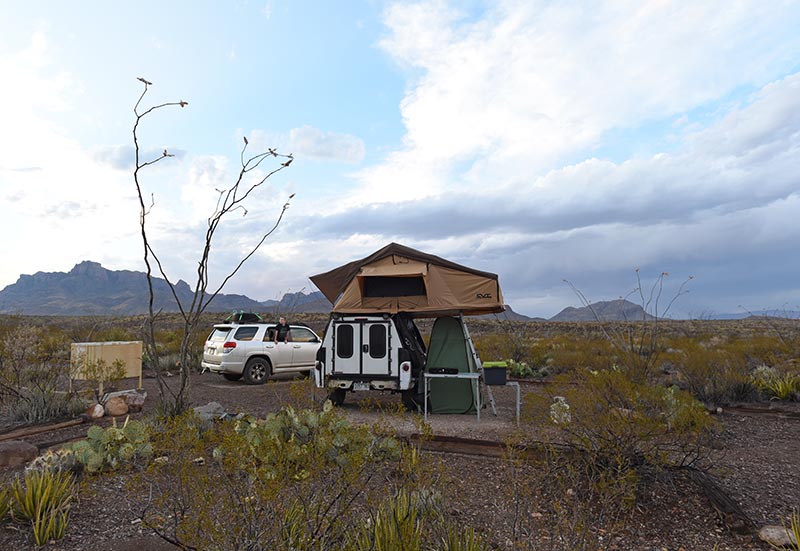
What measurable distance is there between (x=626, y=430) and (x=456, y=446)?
7.22ft

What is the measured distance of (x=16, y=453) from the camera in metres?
5.96

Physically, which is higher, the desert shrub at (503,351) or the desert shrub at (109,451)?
the desert shrub at (503,351)

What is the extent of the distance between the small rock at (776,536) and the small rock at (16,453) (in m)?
7.30

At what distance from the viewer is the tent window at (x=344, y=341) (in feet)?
29.8

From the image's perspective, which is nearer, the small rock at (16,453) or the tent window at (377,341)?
the small rock at (16,453)

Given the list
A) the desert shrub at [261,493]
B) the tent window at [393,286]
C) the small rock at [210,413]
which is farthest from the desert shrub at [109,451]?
the tent window at [393,286]

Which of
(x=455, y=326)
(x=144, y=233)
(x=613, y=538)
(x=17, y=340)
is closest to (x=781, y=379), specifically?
(x=455, y=326)

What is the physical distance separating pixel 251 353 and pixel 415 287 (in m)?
6.16

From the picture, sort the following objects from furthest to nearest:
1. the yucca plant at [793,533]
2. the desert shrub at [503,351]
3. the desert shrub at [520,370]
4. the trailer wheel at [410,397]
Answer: the desert shrub at [503,351], the desert shrub at [520,370], the trailer wheel at [410,397], the yucca plant at [793,533]

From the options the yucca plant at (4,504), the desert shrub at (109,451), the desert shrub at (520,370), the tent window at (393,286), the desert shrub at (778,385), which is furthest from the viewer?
the desert shrub at (520,370)

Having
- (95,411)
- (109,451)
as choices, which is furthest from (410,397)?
(95,411)

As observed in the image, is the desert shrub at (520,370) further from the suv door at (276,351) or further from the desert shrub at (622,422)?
the desert shrub at (622,422)

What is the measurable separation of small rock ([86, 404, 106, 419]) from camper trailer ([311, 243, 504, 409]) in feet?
11.3

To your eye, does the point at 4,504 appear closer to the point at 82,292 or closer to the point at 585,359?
the point at 585,359
